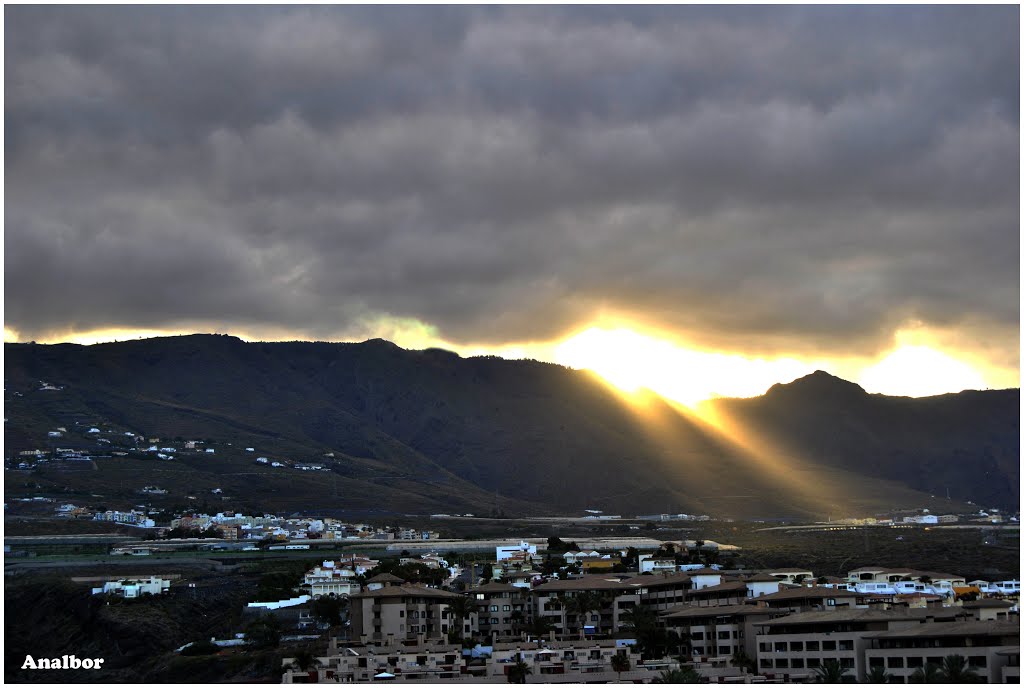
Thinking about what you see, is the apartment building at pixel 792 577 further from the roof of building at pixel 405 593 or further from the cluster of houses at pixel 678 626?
the roof of building at pixel 405 593

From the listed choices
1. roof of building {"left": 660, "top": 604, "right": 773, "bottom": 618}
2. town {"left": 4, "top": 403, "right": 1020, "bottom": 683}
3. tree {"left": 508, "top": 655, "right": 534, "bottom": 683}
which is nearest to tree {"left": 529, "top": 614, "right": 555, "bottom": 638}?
town {"left": 4, "top": 403, "right": 1020, "bottom": 683}

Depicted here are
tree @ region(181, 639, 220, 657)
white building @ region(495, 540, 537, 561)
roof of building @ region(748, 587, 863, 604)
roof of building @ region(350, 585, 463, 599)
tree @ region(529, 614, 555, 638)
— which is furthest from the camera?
white building @ region(495, 540, 537, 561)

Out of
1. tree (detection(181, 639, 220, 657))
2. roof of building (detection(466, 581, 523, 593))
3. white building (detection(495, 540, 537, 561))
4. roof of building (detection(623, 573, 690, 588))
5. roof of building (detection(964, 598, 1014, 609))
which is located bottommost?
tree (detection(181, 639, 220, 657))

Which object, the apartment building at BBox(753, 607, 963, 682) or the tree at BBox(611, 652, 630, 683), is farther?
the tree at BBox(611, 652, 630, 683)

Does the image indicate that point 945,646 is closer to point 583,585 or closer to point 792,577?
point 583,585

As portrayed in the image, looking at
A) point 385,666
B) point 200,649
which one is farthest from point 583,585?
point 385,666

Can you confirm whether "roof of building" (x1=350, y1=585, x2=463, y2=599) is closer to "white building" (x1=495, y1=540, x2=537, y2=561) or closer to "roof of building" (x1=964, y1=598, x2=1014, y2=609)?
"roof of building" (x1=964, y1=598, x2=1014, y2=609)
